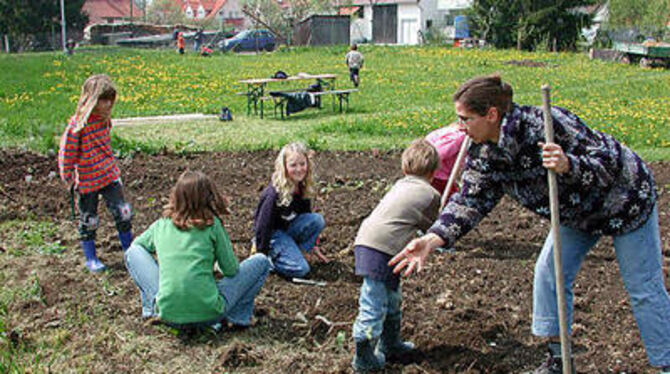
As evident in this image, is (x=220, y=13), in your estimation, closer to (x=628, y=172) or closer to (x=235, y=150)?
(x=235, y=150)

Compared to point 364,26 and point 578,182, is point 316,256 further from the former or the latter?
point 364,26

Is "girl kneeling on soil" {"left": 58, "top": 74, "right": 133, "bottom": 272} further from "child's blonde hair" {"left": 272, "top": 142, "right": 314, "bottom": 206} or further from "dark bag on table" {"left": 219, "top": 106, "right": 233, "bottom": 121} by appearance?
"dark bag on table" {"left": 219, "top": 106, "right": 233, "bottom": 121}

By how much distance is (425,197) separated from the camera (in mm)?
4062

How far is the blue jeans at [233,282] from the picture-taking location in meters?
4.62

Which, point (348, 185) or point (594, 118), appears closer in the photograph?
point (348, 185)

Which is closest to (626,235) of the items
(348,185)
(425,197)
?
(425,197)

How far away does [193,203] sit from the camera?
4.35m

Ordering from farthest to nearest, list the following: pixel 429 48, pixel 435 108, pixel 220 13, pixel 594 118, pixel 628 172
Result: pixel 220 13 → pixel 429 48 → pixel 435 108 → pixel 594 118 → pixel 628 172

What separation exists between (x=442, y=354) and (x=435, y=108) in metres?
11.6

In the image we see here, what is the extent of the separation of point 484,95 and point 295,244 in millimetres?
2664

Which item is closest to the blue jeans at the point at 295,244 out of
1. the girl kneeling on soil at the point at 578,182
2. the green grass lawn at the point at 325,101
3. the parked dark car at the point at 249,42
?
the girl kneeling on soil at the point at 578,182

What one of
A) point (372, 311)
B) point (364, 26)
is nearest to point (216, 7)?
point (364, 26)

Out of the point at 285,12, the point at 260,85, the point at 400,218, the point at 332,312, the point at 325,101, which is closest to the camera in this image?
the point at 400,218

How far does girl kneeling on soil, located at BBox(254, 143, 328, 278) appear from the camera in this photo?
214 inches
